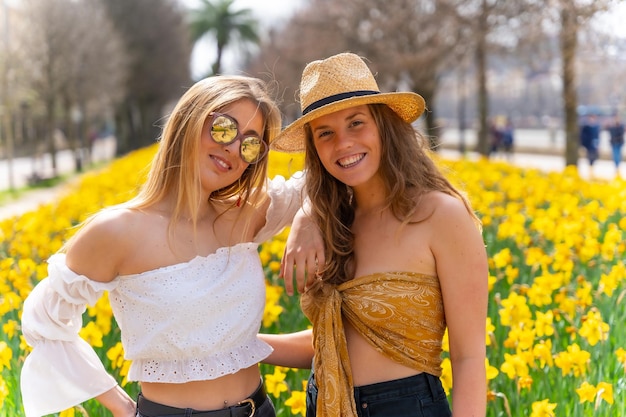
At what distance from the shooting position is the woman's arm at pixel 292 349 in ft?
7.62

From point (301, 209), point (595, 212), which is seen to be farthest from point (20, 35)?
point (301, 209)

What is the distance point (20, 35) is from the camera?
24.2 m

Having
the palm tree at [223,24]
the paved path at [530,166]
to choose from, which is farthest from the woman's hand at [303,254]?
the palm tree at [223,24]

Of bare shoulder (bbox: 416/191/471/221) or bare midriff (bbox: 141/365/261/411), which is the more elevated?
bare shoulder (bbox: 416/191/471/221)

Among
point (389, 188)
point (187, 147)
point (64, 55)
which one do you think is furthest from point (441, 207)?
point (64, 55)

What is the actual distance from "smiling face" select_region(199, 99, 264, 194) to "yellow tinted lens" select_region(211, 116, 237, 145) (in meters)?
0.01

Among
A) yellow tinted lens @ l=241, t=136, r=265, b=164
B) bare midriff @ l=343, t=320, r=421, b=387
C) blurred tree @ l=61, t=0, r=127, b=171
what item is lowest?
bare midriff @ l=343, t=320, r=421, b=387

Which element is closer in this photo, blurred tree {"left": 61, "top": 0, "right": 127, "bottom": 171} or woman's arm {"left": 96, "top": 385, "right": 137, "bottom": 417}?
woman's arm {"left": 96, "top": 385, "right": 137, "bottom": 417}

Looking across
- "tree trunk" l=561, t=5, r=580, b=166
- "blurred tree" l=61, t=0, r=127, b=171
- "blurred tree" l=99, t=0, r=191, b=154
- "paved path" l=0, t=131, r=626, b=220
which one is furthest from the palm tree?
"tree trunk" l=561, t=5, r=580, b=166

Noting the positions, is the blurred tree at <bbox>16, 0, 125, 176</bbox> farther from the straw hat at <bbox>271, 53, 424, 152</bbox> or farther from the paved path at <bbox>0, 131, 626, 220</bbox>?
the straw hat at <bbox>271, 53, 424, 152</bbox>

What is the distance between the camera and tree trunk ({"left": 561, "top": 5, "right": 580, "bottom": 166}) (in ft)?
35.1

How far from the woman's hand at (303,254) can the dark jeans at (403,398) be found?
35 cm

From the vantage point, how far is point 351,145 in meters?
1.96

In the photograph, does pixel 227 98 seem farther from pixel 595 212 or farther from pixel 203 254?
pixel 595 212
